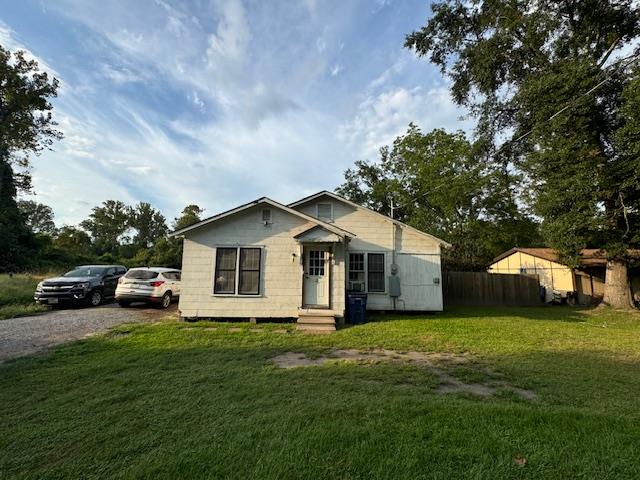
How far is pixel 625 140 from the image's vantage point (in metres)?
10.7

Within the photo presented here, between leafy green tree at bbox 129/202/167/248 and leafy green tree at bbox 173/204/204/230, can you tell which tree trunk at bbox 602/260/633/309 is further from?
leafy green tree at bbox 129/202/167/248

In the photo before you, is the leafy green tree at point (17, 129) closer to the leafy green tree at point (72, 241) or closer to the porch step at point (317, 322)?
the leafy green tree at point (72, 241)

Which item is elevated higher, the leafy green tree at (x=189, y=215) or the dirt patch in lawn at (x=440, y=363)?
the leafy green tree at (x=189, y=215)

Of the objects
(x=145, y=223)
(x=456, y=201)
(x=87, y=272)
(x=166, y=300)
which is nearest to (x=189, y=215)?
(x=145, y=223)

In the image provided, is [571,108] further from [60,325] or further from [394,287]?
[60,325]

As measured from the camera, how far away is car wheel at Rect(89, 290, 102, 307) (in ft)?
40.6

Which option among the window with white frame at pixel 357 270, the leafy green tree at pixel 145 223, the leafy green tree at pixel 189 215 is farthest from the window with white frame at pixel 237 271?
the leafy green tree at pixel 145 223

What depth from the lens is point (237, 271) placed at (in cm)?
991

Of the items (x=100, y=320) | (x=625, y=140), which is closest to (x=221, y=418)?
(x=100, y=320)

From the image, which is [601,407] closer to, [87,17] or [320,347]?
[320,347]

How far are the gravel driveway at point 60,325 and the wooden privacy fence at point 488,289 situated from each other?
13244 mm

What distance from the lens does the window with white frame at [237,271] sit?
32.4ft

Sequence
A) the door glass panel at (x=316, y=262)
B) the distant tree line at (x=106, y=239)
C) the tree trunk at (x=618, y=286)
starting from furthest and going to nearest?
1. the distant tree line at (x=106, y=239)
2. the tree trunk at (x=618, y=286)
3. the door glass panel at (x=316, y=262)

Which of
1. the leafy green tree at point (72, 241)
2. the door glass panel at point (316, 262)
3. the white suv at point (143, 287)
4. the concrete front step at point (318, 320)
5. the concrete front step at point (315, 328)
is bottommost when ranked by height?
the concrete front step at point (315, 328)
